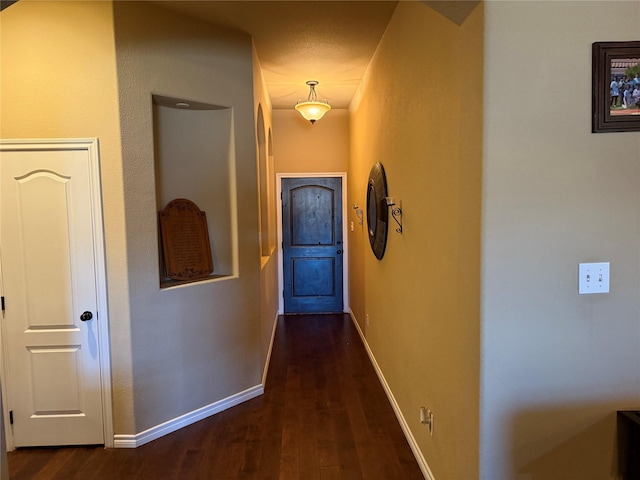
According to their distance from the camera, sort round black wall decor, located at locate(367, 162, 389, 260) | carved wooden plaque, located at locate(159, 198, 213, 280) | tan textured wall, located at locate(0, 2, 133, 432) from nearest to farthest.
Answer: tan textured wall, located at locate(0, 2, 133, 432)
carved wooden plaque, located at locate(159, 198, 213, 280)
round black wall decor, located at locate(367, 162, 389, 260)

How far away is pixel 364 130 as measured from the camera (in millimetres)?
4098

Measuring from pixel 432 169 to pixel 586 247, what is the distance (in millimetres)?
764

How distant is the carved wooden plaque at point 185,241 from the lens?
2742 mm

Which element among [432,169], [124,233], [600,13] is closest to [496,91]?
[600,13]

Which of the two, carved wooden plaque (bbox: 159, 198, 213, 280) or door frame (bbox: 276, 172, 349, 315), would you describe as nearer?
carved wooden plaque (bbox: 159, 198, 213, 280)

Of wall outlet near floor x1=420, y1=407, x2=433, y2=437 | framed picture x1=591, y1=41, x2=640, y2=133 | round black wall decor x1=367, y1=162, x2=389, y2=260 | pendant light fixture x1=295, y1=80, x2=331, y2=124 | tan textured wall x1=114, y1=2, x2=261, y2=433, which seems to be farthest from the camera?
pendant light fixture x1=295, y1=80, x2=331, y2=124

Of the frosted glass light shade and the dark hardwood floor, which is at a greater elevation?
the frosted glass light shade

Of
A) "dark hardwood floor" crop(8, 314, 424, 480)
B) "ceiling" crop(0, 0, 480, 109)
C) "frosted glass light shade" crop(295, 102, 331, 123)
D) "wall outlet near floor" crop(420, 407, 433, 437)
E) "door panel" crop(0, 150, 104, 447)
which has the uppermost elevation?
"ceiling" crop(0, 0, 480, 109)

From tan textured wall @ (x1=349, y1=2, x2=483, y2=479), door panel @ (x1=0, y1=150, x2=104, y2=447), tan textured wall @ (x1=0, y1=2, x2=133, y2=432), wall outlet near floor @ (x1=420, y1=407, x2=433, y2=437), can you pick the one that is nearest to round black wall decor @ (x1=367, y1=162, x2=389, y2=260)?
tan textured wall @ (x1=349, y1=2, x2=483, y2=479)

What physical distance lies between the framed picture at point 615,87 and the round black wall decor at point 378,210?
164cm

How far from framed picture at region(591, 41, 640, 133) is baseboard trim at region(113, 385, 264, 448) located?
112 inches

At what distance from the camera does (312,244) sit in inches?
220

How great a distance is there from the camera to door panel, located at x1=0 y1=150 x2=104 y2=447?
2357mm

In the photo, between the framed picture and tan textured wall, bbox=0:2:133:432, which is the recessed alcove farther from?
the framed picture
